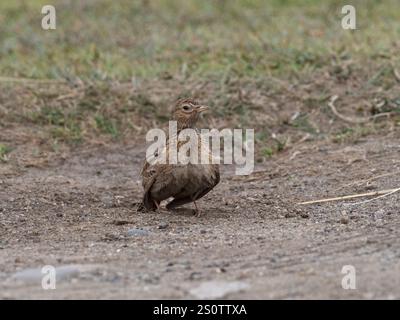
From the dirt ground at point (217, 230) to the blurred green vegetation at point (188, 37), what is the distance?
6.46 feet

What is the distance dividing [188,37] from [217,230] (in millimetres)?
7105

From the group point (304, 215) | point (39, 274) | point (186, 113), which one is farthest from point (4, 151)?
point (39, 274)

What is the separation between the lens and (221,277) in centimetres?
605

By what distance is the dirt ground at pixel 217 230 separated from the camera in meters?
5.98

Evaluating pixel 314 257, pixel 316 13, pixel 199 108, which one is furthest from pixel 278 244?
pixel 316 13

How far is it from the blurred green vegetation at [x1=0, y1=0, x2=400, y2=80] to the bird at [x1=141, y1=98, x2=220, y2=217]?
368 cm

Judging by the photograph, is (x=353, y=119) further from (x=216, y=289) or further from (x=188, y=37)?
(x=216, y=289)

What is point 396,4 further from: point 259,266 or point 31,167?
point 259,266

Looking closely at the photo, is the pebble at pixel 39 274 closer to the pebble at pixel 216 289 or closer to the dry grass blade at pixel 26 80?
the pebble at pixel 216 289

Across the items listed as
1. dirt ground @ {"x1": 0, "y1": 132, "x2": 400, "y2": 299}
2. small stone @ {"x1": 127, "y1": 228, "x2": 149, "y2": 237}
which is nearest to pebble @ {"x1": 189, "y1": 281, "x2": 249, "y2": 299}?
dirt ground @ {"x1": 0, "y1": 132, "x2": 400, "y2": 299}

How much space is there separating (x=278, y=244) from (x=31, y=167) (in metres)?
4.43

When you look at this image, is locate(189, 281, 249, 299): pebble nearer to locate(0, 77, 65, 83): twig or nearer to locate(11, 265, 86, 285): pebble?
locate(11, 265, 86, 285): pebble

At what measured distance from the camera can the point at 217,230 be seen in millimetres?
7680

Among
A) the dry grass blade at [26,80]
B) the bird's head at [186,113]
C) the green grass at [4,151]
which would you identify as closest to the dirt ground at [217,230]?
the green grass at [4,151]
